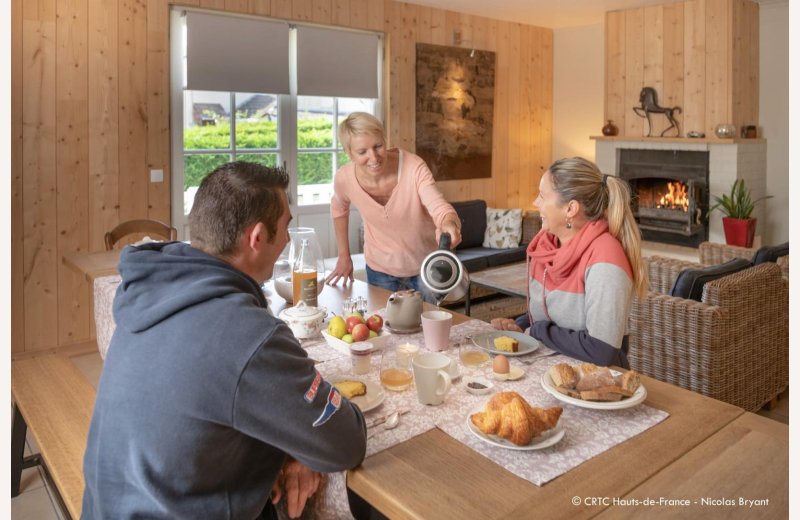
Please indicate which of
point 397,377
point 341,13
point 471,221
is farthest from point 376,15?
point 397,377

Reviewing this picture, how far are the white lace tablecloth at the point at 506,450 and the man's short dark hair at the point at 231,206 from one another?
0.46m

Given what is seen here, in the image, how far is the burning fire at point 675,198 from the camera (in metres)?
6.05

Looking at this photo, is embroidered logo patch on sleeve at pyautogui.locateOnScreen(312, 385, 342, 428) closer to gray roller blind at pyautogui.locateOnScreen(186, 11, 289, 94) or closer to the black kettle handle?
the black kettle handle

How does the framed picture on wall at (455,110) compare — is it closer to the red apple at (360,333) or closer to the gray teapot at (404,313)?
the gray teapot at (404,313)

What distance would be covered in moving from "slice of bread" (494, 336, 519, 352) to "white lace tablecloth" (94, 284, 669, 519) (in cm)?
5

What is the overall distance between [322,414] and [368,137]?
1.72 meters

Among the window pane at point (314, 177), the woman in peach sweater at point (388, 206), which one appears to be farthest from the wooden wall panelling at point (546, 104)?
the woman in peach sweater at point (388, 206)

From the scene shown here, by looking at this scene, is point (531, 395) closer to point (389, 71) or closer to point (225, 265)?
point (225, 265)

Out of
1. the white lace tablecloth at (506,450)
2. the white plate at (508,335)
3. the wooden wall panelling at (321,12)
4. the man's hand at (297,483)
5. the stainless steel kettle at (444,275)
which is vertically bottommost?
the man's hand at (297,483)

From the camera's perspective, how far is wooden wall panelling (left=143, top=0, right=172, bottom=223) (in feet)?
14.6

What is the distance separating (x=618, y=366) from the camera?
1.80 metres

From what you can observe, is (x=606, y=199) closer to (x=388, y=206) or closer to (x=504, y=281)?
(x=388, y=206)

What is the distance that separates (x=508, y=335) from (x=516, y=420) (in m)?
0.62
